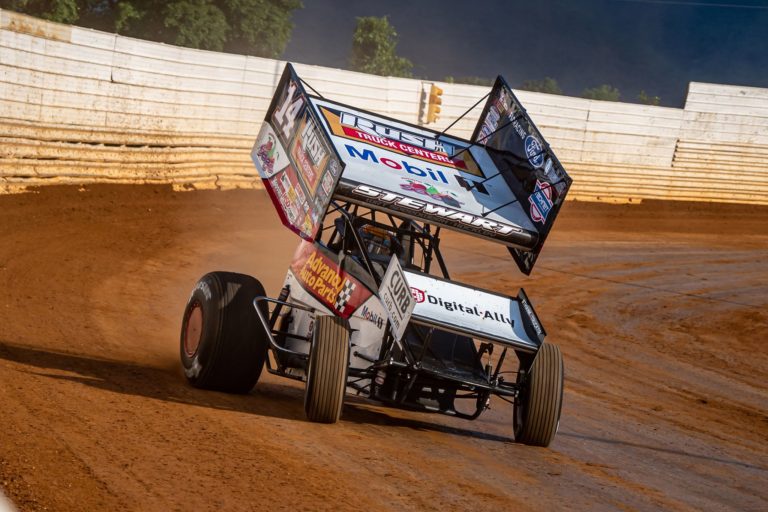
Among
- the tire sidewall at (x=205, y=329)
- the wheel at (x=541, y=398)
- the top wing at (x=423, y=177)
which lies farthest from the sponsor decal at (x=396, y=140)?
the wheel at (x=541, y=398)

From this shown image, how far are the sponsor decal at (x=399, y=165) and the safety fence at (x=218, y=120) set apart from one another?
9619 millimetres

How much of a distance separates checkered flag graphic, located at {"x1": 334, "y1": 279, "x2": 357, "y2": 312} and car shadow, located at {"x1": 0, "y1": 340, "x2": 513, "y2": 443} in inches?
31.4

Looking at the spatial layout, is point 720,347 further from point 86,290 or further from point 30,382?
point 30,382

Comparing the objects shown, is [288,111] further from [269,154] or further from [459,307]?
[459,307]

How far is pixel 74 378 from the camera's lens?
7559 millimetres

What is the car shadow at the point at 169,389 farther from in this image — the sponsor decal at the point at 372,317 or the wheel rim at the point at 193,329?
the sponsor decal at the point at 372,317

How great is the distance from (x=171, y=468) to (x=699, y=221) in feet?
69.1

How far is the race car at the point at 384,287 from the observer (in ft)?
23.8

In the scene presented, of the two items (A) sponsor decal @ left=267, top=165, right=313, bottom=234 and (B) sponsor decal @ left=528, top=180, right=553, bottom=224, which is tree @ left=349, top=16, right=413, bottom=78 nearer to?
(A) sponsor decal @ left=267, top=165, right=313, bottom=234

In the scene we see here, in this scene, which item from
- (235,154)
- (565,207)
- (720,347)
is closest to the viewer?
(720,347)

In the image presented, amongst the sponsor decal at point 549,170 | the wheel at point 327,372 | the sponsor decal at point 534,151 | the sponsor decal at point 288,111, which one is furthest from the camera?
the sponsor decal at point 288,111

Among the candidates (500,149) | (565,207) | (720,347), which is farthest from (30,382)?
(565,207)

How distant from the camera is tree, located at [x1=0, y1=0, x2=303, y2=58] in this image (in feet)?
160

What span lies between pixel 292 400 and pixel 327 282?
963 mm
